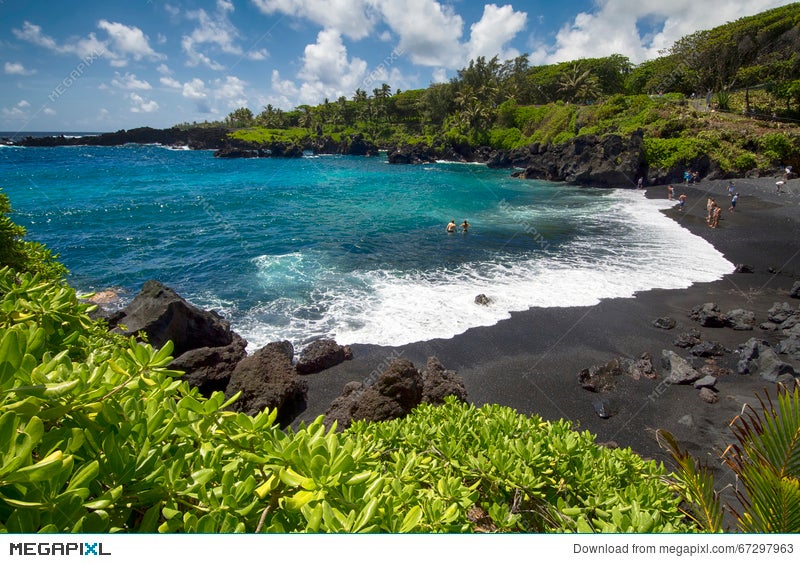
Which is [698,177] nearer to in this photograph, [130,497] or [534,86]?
[130,497]

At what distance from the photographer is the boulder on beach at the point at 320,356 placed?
39.1 ft

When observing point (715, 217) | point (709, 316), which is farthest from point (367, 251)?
point (715, 217)

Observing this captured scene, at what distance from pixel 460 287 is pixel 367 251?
792 centimetres

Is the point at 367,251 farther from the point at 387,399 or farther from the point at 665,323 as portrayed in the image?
the point at 387,399

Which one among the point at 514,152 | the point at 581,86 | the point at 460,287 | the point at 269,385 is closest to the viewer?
the point at 269,385

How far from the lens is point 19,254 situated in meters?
5.73

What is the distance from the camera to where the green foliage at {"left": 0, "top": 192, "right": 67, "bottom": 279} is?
18.1ft

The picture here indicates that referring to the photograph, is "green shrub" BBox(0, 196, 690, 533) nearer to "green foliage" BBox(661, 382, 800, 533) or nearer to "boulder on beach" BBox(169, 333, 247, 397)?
"green foliage" BBox(661, 382, 800, 533)

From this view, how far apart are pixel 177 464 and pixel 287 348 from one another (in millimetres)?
11168

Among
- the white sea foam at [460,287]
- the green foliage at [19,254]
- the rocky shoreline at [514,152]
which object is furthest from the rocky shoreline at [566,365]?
the rocky shoreline at [514,152]

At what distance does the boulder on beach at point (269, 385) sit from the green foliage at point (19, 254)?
17.0 feet

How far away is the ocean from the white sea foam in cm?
8

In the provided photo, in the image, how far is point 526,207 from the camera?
35.5 m
